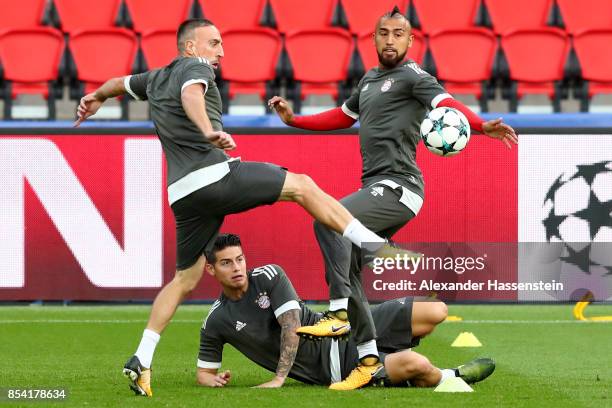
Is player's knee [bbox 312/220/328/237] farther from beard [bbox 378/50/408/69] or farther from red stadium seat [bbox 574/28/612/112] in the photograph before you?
red stadium seat [bbox 574/28/612/112]

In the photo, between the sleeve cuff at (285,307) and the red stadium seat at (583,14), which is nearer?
the sleeve cuff at (285,307)

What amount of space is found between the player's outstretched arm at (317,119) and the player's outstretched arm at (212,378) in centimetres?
171

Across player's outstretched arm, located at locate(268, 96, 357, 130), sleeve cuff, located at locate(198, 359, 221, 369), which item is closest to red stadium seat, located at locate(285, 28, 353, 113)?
player's outstretched arm, located at locate(268, 96, 357, 130)

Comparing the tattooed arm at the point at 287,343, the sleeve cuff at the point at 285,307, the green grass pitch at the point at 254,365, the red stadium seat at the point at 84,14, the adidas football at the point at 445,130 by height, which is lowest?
the green grass pitch at the point at 254,365

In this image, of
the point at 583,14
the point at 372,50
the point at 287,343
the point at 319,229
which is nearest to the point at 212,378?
the point at 287,343

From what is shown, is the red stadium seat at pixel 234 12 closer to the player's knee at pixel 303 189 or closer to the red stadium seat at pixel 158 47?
the red stadium seat at pixel 158 47

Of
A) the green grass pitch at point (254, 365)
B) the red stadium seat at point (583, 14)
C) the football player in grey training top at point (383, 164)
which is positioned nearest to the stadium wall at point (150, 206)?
the green grass pitch at point (254, 365)

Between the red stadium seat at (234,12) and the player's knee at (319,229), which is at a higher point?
the red stadium seat at (234,12)

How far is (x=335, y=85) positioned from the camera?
47.5ft

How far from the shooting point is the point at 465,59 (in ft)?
48.2

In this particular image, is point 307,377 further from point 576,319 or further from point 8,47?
point 8,47

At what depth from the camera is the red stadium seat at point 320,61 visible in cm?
1441

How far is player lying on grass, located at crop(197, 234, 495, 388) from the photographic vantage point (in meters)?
7.03

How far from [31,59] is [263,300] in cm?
796
